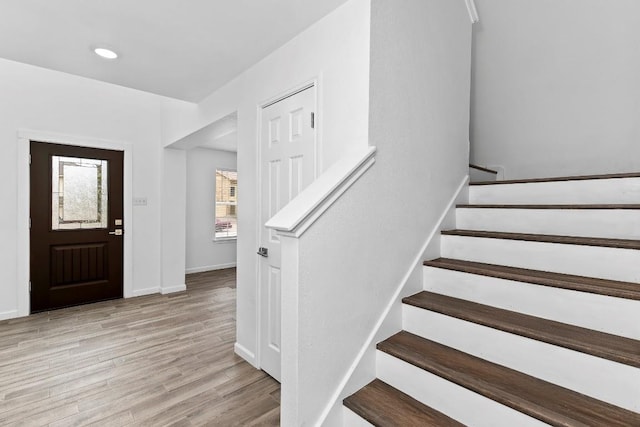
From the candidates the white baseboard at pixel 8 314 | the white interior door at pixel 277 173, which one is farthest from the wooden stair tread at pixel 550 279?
the white baseboard at pixel 8 314

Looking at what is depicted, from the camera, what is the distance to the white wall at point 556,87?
8.64 feet

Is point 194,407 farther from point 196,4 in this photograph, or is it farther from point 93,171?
point 93,171

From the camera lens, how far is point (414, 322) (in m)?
1.68

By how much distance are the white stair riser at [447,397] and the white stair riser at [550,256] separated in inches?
33.3

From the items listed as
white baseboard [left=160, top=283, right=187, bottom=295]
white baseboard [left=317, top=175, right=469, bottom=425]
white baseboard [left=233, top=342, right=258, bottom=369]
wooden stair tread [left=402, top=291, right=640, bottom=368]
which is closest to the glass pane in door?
white baseboard [left=160, top=283, right=187, bottom=295]

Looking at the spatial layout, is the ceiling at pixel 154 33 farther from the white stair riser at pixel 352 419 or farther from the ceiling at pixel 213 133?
the white stair riser at pixel 352 419

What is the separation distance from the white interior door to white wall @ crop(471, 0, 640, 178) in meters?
2.28

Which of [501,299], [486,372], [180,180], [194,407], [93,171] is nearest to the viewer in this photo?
[486,372]

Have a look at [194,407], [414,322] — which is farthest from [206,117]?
[414,322]

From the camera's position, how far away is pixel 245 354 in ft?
8.61

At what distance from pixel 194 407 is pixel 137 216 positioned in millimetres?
3177

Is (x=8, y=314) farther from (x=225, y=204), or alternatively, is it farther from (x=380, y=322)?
(x=380, y=322)

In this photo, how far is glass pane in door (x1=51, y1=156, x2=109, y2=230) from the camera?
3756 mm

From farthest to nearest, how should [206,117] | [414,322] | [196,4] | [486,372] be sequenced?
[206,117] → [196,4] → [414,322] → [486,372]
